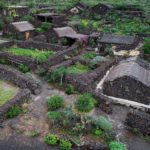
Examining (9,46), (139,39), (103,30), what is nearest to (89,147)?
(9,46)

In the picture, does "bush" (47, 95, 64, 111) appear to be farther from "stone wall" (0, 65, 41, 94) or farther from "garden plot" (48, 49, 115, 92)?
"garden plot" (48, 49, 115, 92)

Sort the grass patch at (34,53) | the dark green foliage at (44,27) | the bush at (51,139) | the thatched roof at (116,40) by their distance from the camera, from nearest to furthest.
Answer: the bush at (51,139), the grass patch at (34,53), the thatched roof at (116,40), the dark green foliage at (44,27)

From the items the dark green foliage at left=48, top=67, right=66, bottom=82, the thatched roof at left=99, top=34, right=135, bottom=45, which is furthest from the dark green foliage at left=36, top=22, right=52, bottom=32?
the dark green foliage at left=48, top=67, right=66, bottom=82

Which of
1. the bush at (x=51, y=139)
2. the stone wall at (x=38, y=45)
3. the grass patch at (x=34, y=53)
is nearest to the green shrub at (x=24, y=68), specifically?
the grass patch at (x=34, y=53)

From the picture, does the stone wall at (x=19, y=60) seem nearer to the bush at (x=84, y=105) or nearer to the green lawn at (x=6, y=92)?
the green lawn at (x=6, y=92)

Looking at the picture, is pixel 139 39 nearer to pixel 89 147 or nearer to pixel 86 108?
pixel 86 108

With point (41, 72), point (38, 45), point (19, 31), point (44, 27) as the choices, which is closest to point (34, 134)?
point (41, 72)
